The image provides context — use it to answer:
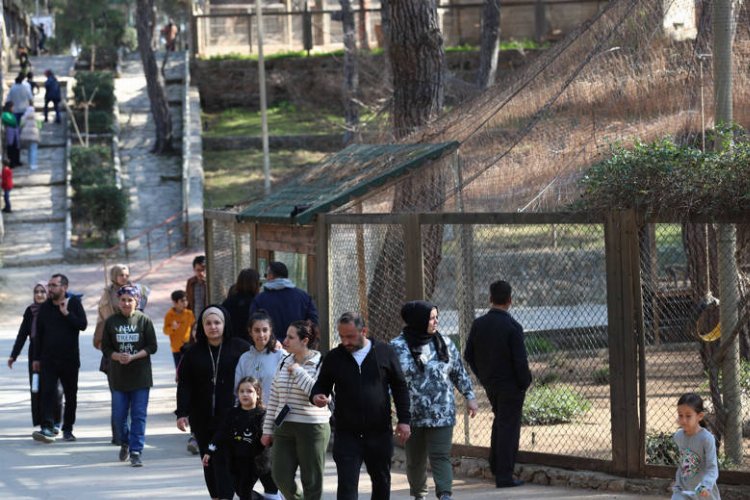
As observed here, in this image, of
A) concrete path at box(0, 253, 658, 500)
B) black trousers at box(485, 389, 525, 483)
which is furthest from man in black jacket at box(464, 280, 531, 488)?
concrete path at box(0, 253, 658, 500)

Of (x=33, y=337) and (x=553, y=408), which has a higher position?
(x=33, y=337)

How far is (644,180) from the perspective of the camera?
9.03 metres

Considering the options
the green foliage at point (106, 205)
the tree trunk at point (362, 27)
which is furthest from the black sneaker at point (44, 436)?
the tree trunk at point (362, 27)

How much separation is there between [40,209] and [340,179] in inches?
785

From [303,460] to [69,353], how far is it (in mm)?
4676

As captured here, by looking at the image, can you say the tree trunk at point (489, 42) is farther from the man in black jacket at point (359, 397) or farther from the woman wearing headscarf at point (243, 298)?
the man in black jacket at point (359, 397)

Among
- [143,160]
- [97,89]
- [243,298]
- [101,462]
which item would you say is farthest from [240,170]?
[101,462]

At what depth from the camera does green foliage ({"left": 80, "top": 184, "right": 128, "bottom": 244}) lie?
93.0 feet

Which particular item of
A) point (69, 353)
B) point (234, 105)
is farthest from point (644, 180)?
point (234, 105)

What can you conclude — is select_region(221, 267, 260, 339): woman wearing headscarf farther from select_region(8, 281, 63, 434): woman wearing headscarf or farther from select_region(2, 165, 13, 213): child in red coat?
select_region(2, 165, 13, 213): child in red coat

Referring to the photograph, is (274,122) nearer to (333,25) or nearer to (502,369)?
(333,25)

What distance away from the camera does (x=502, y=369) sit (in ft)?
30.3

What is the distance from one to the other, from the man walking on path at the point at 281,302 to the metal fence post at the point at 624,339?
2705 millimetres

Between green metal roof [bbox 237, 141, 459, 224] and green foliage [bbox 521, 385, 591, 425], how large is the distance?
236 cm
